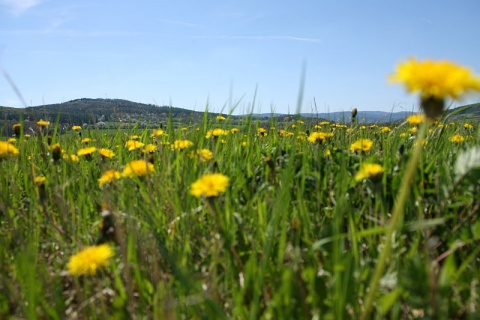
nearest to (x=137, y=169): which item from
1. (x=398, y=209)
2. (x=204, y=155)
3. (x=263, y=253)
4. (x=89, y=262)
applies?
(x=204, y=155)

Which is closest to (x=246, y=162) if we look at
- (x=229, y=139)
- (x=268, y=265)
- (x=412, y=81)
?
(x=229, y=139)

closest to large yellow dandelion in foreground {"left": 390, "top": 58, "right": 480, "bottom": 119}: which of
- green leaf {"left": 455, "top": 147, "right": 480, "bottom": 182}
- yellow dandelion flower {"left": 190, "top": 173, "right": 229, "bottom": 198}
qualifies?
green leaf {"left": 455, "top": 147, "right": 480, "bottom": 182}

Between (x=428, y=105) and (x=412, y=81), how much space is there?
2.9 inches

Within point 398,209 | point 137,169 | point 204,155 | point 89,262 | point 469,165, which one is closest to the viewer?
point 398,209

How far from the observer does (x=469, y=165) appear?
153 centimetres

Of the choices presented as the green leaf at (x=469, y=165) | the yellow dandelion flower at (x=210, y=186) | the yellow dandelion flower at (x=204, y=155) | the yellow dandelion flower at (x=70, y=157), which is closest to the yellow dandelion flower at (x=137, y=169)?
the yellow dandelion flower at (x=204, y=155)

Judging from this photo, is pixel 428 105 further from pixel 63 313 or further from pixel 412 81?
pixel 63 313

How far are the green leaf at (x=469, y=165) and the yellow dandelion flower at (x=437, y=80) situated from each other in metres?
0.55

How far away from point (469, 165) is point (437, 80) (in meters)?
0.66

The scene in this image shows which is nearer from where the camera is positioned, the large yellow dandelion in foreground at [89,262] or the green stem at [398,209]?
the green stem at [398,209]

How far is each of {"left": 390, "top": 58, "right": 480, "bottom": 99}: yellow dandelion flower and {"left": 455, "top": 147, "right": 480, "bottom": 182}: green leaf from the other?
553 mm

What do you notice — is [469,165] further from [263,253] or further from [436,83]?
[263,253]

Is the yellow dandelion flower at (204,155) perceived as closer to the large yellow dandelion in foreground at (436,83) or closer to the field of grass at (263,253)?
the field of grass at (263,253)

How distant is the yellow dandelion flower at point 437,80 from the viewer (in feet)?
3.26
